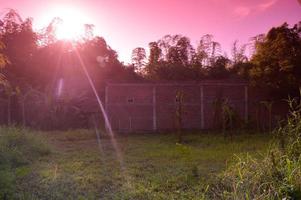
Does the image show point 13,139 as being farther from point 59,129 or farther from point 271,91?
point 271,91

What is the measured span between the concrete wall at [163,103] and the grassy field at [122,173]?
6.45 meters

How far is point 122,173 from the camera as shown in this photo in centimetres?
642

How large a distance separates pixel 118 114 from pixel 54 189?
1132cm

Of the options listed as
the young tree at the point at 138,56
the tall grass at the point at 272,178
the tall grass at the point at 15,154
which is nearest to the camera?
the tall grass at the point at 272,178

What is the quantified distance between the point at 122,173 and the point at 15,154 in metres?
2.58

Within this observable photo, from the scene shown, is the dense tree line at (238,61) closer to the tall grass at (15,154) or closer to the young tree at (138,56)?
the young tree at (138,56)

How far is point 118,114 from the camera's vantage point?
1664 cm

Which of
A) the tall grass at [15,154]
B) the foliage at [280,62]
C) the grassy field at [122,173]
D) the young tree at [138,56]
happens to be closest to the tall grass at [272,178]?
the grassy field at [122,173]

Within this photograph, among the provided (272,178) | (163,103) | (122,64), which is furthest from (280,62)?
(272,178)

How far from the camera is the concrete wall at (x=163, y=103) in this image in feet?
54.3

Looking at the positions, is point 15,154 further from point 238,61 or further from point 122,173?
point 238,61

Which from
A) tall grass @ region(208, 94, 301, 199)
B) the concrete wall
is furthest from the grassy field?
the concrete wall

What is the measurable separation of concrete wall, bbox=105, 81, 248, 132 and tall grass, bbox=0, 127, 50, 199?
23.7 ft

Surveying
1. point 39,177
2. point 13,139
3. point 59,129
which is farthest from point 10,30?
point 39,177
